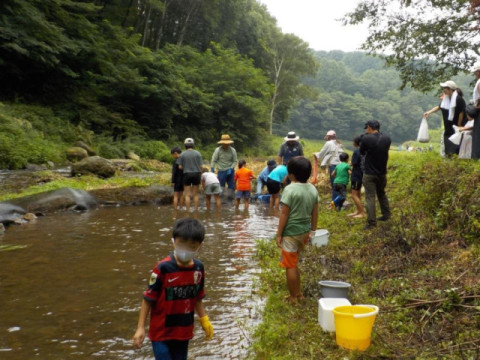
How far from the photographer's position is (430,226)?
611 centimetres

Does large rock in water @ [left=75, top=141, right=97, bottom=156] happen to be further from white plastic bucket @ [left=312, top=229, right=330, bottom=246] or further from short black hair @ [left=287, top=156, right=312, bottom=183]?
short black hair @ [left=287, top=156, right=312, bottom=183]

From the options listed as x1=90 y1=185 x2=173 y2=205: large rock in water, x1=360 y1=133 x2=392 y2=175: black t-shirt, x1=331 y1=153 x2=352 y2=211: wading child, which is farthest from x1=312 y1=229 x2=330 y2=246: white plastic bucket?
x1=90 y1=185 x2=173 y2=205: large rock in water

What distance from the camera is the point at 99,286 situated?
17.1 ft

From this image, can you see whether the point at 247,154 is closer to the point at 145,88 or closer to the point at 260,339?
the point at 145,88

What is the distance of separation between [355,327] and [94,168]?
13.6 m

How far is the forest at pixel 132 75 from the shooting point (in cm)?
1942

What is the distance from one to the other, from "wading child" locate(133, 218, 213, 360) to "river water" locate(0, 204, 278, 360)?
2.87 ft

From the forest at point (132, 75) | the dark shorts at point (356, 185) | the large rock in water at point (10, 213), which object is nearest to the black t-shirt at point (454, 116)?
the dark shorts at point (356, 185)

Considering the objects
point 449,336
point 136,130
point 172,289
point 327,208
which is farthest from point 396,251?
point 136,130

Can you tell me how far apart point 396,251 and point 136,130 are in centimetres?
2273

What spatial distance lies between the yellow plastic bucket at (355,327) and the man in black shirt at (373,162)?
430 centimetres

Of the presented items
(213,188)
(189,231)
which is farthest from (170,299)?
(213,188)

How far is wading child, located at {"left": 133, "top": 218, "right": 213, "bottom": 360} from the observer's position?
2822 millimetres

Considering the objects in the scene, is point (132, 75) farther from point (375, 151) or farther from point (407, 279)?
point (407, 279)
